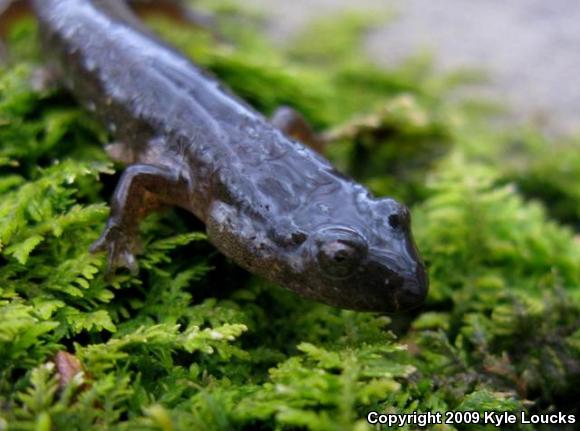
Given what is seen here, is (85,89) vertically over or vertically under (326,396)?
over

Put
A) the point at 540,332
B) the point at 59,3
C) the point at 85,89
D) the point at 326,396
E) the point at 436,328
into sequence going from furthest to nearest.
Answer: the point at 59,3 → the point at 85,89 → the point at 436,328 → the point at 540,332 → the point at 326,396

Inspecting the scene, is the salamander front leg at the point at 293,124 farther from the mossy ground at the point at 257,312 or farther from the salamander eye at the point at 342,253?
the salamander eye at the point at 342,253

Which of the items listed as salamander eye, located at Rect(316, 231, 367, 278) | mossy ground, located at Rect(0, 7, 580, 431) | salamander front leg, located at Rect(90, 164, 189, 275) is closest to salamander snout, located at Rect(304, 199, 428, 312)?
salamander eye, located at Rect(316, 231, 367, 278)

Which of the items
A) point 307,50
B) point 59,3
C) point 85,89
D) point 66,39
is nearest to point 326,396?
point 85,89

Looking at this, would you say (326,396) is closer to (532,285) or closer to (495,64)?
(532,285)

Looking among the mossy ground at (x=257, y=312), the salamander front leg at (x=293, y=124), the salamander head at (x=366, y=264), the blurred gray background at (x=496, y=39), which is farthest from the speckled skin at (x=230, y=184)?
the blurred gray background at (x=496, y=39)

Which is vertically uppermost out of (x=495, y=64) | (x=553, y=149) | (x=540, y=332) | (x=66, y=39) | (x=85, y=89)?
(x=495, y=64)

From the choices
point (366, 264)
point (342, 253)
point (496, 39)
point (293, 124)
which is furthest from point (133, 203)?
point (496, 39)
